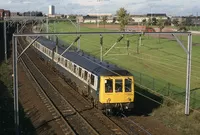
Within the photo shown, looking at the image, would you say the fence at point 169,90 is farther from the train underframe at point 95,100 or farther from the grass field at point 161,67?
the train underframe at point 95,100

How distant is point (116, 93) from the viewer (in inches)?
748

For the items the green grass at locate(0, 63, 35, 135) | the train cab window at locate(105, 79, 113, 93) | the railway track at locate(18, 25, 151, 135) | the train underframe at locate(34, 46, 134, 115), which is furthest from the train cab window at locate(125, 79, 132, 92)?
the green grass at locate(0, 63, 35, 135)

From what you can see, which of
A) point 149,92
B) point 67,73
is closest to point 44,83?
point 67,73

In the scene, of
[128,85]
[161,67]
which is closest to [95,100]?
[128,85]

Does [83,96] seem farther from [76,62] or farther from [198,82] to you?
[198,82]

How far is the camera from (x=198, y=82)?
31.5m

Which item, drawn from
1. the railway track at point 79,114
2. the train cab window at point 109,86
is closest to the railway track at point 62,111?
the railway track at point 79,114

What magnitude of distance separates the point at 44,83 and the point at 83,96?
735cm

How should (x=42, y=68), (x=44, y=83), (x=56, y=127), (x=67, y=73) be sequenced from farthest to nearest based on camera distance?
(x=42, y=68) → (x=44, y=83) → (x=67, y=73) → (x=56, y=127)

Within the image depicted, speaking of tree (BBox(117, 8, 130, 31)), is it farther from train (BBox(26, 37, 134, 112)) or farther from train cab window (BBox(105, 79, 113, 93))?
train cab window (BBox(105, 79, 113, 93))

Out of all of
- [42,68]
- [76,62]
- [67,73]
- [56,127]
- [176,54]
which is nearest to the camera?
[56,127]

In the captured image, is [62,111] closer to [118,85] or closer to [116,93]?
[116,93]

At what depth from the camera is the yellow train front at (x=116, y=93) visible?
1889 centimetres

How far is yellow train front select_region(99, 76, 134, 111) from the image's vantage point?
18.9 m
